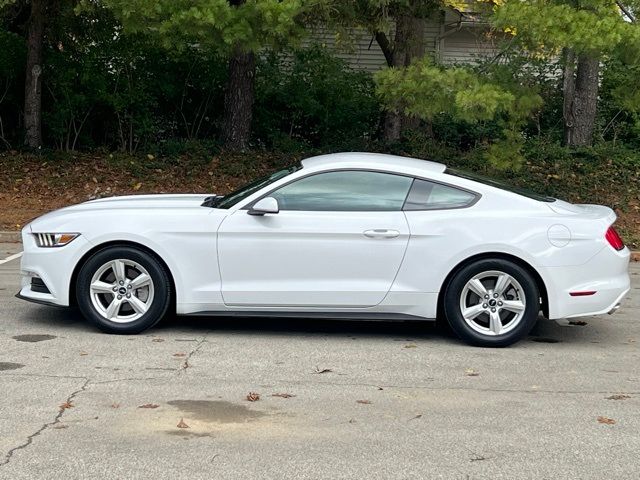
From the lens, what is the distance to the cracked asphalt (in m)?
4.80

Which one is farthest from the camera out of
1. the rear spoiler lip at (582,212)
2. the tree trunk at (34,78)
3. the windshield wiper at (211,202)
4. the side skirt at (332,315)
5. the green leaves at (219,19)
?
the tree trunk at (34,78)

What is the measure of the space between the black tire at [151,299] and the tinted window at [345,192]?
109 cm

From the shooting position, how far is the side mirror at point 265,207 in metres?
7.18

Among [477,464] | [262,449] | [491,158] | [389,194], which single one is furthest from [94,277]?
[491,158]

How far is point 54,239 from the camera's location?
7.41 metres

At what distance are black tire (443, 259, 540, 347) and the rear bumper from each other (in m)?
0.15

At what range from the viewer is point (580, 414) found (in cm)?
571

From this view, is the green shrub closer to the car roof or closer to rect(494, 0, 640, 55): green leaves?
rect(494, 0, 640, 55): green leaves

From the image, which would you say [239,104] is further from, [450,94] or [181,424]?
[181,424]

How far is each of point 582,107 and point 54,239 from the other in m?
13.2

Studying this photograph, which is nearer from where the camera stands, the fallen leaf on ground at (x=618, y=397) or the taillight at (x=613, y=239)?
the fallen leaf on ground at (x=618, y=397)

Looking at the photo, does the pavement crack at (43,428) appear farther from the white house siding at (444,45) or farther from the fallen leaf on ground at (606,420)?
the white house siding at (444,45)

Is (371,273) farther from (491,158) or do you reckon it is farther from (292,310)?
(491,158)

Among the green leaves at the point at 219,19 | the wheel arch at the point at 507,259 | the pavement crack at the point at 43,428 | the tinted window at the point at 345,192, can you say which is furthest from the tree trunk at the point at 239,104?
the pavement crack at the point at 43,428
